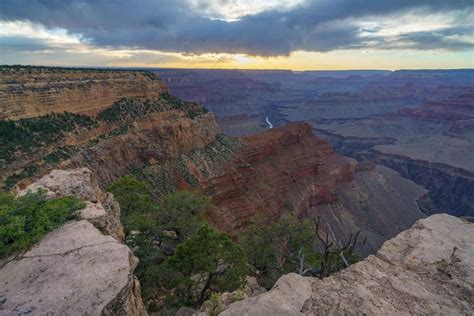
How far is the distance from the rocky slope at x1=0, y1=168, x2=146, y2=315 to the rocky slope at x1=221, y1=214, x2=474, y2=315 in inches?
115

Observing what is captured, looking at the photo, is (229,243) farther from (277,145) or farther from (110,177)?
(277,145)

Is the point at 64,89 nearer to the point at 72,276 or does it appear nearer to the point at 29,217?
the point at 29,217

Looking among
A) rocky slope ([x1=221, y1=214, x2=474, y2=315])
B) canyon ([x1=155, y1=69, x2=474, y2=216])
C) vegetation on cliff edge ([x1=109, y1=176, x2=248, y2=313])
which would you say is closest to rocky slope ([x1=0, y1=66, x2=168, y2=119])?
vegetation on cliff edge ([x1=109, y1=176, x2=248, y2=313])

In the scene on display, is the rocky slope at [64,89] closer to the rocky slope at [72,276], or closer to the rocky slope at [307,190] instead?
the rocky slope at [307,190]

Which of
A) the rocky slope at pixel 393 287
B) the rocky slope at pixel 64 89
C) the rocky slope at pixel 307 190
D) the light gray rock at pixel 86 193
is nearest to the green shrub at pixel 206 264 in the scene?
the light gray rock at pixel 86 193

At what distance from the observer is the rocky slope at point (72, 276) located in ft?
21.3

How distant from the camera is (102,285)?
272 inches

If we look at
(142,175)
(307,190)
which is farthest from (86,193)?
(307,190)

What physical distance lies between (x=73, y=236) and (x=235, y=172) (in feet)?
118

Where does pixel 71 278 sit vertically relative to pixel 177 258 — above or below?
above

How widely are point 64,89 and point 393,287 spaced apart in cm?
3683

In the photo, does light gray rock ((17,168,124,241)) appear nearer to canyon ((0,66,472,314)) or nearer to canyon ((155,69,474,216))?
canyon ((0,66,472,314))

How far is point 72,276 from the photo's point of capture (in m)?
7.23

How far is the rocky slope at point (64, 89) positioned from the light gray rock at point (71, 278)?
2683 cm
